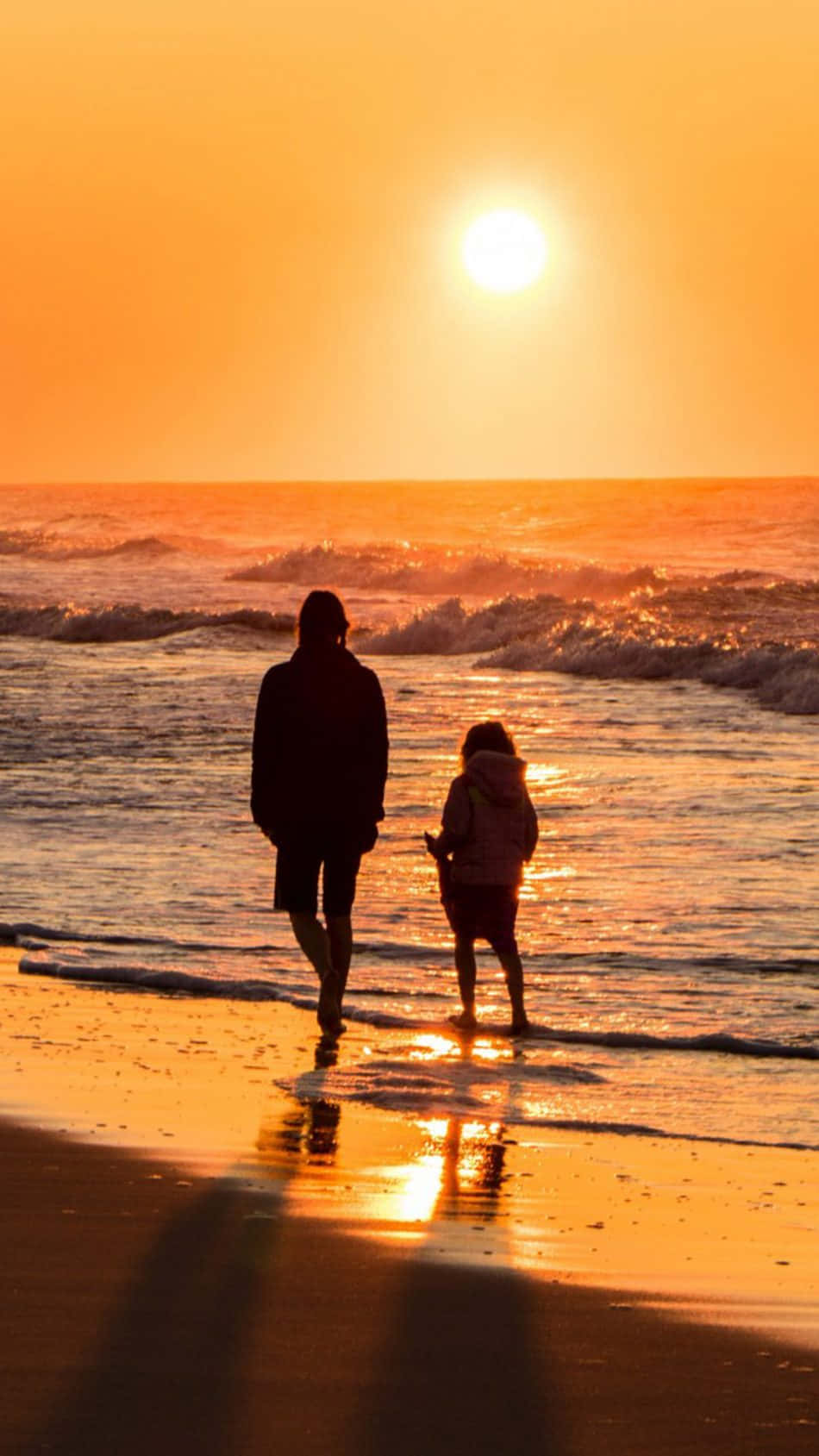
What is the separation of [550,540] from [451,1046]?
185 feet

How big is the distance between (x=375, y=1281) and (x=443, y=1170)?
110cm

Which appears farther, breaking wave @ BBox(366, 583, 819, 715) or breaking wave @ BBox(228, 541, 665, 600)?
breaking wave @ BBox(228, 541, 665, 600)

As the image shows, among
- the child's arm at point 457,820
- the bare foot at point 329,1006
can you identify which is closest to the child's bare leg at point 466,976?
the child's arm at point 457,820

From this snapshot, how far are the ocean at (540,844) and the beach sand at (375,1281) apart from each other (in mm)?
647

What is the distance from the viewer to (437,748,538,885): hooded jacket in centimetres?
777

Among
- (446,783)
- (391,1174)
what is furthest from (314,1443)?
(446,783)

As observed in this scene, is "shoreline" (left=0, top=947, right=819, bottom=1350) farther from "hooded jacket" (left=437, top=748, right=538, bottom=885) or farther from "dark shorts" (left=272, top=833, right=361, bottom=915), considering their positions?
"hooded jacket" (left=437, top=748, right=538, bottom=885)

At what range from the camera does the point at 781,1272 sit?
4434 mm

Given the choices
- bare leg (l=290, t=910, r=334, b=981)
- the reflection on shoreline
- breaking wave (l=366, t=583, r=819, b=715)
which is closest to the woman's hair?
bare leg (l=290, t=910, r=334, b=981)

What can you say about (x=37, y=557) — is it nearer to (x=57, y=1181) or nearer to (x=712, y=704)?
(x=712, y=704)

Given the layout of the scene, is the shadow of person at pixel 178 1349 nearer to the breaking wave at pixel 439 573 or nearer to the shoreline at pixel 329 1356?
the shoreline at pixel 329 1356

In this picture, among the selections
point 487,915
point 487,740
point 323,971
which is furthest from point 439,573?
point 323,971

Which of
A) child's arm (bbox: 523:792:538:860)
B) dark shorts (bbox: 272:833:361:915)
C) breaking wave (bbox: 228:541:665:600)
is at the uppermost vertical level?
breaking wave (bbox: 228:541:665:600)

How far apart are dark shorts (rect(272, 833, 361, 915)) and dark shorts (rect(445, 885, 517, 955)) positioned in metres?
0.60
